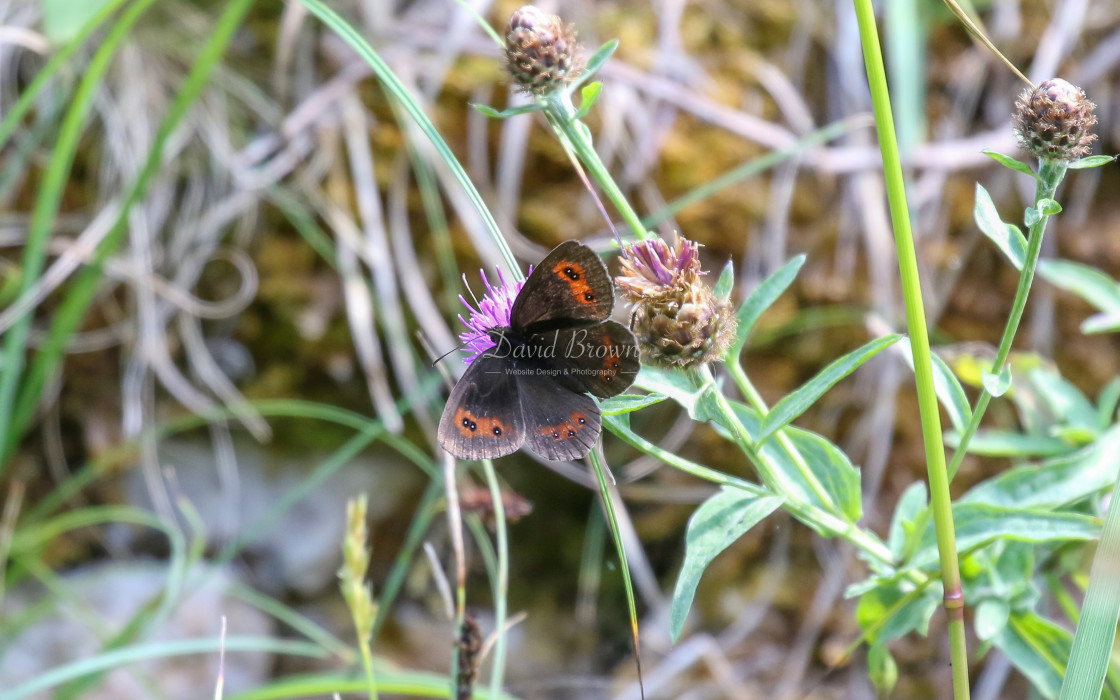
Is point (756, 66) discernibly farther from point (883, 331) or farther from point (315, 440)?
point (315, 440)

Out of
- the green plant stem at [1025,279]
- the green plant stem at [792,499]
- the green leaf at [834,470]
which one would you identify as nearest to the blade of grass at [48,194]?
the green plant stem at [792,499]

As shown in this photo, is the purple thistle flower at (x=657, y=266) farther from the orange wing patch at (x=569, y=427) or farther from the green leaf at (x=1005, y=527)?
the green leaf at (x=1005, y=527)

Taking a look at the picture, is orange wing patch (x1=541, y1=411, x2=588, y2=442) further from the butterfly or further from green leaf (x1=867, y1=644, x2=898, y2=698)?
green leaf (x1=867, y1=644, x2=898, y2=698)

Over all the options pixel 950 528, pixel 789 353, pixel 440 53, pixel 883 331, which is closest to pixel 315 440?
pixel 440 53

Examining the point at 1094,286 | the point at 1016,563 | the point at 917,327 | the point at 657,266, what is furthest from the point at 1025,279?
the point at 1094,286

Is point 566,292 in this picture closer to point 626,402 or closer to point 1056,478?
point 626,402

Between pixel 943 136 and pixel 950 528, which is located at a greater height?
pixel 943 136
